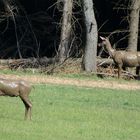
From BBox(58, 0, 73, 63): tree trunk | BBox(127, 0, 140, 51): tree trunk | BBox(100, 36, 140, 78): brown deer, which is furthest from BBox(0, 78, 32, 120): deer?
BBox(127, 0, 140, 51): tree trunk

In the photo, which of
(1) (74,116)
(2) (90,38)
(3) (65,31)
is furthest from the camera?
(3) (65,31)

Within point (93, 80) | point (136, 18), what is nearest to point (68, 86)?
point (93, 80)

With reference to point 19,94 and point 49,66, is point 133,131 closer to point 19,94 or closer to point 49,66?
point 19,94

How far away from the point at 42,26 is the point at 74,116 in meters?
20.5

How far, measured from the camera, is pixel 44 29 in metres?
36.2

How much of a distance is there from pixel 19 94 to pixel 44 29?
21.2 metres

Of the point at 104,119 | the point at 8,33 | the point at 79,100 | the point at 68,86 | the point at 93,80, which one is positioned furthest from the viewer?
the point at 8,33

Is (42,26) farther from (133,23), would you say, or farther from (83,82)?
(83,82)

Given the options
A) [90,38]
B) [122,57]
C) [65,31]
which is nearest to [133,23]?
[90,38]

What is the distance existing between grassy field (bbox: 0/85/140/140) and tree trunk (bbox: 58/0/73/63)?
309 inches

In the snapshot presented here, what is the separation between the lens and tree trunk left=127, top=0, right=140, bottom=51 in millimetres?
30156

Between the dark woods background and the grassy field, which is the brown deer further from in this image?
the dark woods background

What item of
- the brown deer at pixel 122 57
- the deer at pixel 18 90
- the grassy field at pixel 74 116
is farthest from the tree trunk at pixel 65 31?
the deer at pixel 18 90

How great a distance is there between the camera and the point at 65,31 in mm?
30297
